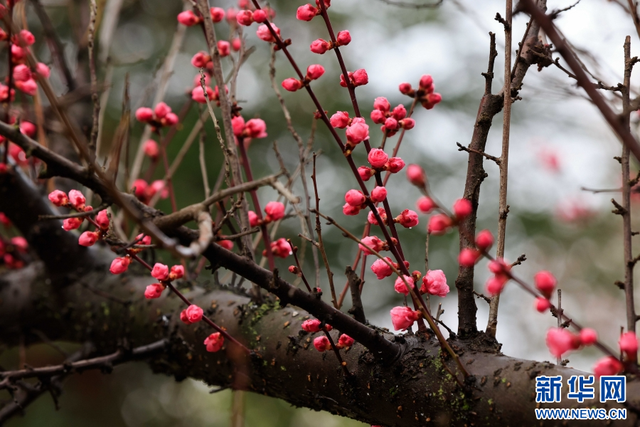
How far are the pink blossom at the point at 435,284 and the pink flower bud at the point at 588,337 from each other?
39 cm

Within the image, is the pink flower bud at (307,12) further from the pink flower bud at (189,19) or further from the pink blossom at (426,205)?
the pink blossom at (426,205)

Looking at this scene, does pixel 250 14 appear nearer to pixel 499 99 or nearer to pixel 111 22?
pixel 499 99

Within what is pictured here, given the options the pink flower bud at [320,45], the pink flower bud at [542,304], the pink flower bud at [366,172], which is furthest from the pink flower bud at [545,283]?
the pink flower bud at [320,45]

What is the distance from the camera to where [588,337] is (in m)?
0.73

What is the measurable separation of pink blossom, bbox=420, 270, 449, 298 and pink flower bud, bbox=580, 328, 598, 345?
39 cm

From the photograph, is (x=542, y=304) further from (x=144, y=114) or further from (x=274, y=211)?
(x=144, y=114)

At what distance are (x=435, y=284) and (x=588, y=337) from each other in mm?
416

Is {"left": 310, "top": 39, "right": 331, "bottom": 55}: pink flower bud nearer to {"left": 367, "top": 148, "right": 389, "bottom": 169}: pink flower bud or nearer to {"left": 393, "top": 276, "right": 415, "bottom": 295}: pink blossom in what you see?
{"left": 367, "top": 148, "right": 389, "bottom": 169}: pink flower bud

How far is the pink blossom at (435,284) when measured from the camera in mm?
1129

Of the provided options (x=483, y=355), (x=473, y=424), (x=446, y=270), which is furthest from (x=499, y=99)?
(x=446, y=270)

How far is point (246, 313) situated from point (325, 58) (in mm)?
3589

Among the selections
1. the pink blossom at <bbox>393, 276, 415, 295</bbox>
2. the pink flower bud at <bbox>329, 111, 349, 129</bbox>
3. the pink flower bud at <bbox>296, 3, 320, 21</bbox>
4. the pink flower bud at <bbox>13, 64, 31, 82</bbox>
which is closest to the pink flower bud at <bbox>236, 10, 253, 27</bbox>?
the pink flower bud at <bbox>296, 3, 320, 21</bbox>

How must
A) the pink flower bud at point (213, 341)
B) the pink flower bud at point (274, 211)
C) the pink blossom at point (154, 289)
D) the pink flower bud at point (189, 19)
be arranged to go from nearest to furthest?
the pink flower bud at point (274, 211)
the pink blossom at point (154, 289)
the pink flower bud at point (213, 341)
the pink flower bud at point (189, 19)

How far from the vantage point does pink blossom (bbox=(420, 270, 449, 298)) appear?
113cm
